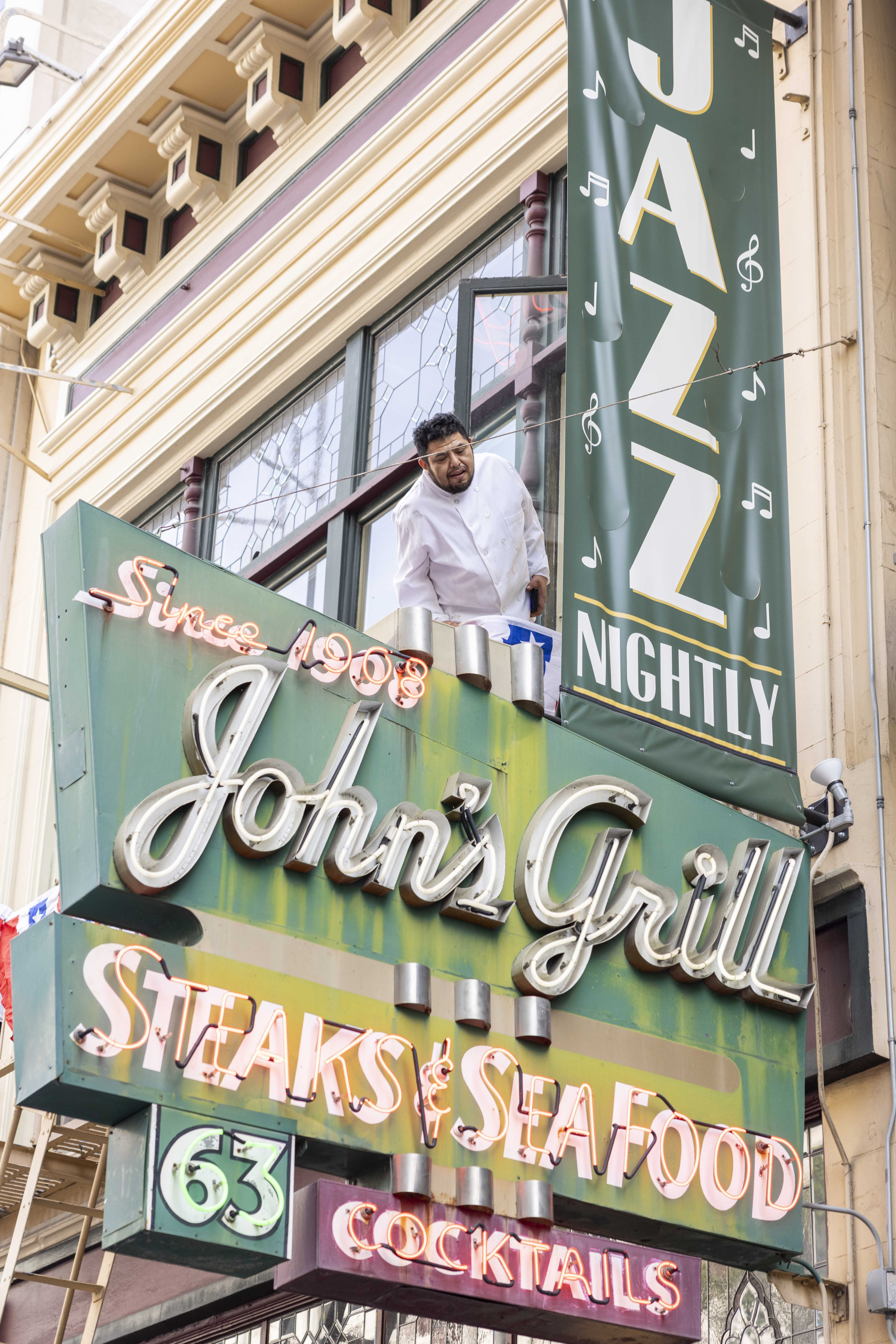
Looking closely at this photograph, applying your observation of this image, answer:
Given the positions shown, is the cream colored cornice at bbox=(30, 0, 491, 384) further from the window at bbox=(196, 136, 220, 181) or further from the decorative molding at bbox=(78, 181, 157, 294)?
the window at bbox=(196, 136, 220, 181)

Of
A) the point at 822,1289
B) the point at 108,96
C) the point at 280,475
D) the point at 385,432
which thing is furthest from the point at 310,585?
the point at 822,1289

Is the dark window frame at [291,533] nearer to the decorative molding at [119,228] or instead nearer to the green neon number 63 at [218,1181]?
the decorative molding at [119,228]

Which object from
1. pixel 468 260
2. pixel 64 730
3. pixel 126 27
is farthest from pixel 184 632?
pixel 126 27

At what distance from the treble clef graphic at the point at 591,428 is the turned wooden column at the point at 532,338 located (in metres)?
1.87

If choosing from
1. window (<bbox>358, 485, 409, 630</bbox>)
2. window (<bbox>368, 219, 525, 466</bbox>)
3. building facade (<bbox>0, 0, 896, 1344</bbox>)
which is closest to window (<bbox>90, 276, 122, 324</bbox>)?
building facade (<bbox>0, 0, 896, 1344</bbox>)

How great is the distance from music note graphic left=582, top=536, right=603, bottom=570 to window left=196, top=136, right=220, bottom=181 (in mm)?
8106

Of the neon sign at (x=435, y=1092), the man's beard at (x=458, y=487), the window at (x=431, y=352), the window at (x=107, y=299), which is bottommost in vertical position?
the neon sign at (x=435, y=1092)

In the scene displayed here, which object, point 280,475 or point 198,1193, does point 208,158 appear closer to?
point 280,475

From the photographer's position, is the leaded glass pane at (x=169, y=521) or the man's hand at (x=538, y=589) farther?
the leaded glass pane at (x=169, y=521)

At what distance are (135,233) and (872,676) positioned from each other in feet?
30.8

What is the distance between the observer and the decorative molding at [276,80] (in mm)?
14125

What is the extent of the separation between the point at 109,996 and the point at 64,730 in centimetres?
100

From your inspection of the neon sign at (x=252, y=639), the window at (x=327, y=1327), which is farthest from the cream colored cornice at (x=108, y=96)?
the window at (x=327, y=1327)

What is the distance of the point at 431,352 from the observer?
12.4 meters
